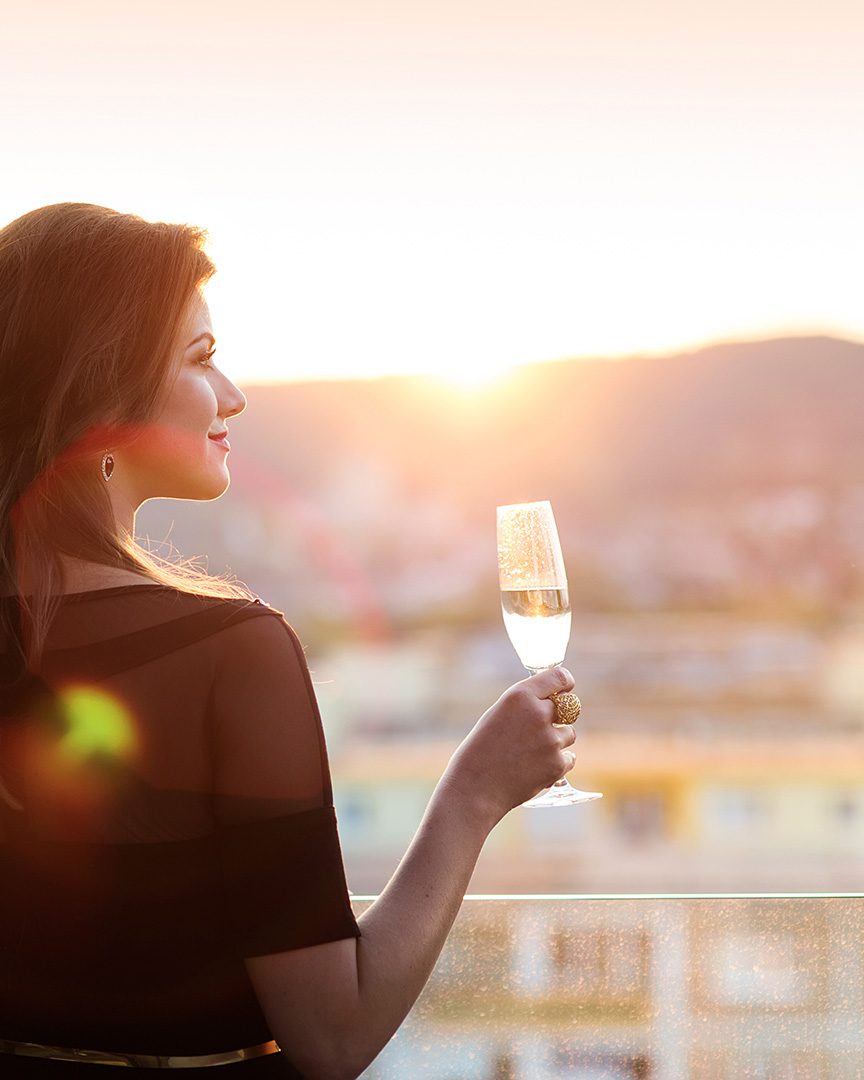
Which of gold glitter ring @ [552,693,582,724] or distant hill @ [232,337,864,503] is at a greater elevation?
distant hill @ [232,337,864,503]

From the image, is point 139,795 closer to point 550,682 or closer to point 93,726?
point 93,726

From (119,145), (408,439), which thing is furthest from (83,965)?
(408,439)

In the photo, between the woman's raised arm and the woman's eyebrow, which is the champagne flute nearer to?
the woman's raised arm

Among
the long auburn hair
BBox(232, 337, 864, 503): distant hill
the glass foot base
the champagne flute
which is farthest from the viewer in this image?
BBox(232, 337, 864, 503): distant hill

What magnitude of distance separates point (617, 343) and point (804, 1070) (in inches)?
1738

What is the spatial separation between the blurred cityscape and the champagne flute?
1605 inches

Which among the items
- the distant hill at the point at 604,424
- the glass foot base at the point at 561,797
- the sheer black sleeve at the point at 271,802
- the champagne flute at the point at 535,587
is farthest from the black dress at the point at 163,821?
the distant hill at the point at 604,424

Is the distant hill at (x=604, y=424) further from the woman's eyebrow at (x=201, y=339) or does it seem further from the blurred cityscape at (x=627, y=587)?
the woman's eyebrow at (x=201, y=339)

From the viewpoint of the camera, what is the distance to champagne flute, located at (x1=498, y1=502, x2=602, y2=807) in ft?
3.54

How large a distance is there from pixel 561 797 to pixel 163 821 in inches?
18.4

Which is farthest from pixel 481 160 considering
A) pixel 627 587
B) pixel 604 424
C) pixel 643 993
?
pixel 643 993

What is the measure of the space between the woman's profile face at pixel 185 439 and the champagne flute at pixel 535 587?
401 millimetres

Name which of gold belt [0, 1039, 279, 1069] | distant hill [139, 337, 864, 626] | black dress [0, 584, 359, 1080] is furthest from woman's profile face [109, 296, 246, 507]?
distant hill [139, 337, 864, 626]

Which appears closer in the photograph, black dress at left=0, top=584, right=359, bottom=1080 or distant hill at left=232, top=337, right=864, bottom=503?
black dress at left=0, top=584, right=359, bottom=1080
